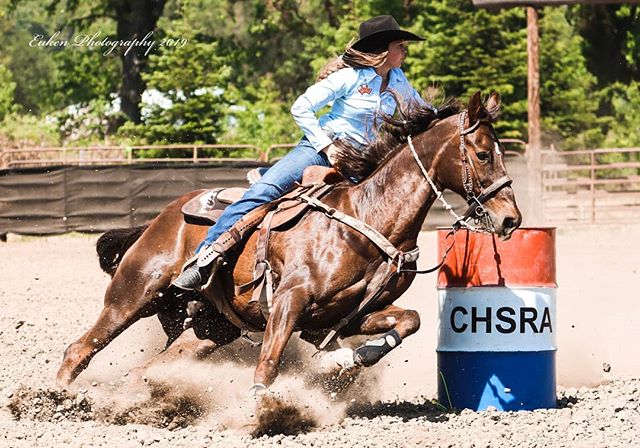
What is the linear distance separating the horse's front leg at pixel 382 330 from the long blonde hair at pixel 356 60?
123cm

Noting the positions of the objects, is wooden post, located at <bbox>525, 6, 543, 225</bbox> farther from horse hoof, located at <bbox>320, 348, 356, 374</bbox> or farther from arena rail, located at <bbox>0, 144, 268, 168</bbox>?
horse hoof, located at <bbox>320, 348, 356, 374</bbox>

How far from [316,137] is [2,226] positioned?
41.0ft

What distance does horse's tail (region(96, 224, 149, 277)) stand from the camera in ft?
21.4

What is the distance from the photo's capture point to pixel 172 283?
5777mm

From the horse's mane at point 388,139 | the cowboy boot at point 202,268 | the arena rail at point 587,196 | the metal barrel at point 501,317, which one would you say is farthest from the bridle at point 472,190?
the arena rail at point 587,196

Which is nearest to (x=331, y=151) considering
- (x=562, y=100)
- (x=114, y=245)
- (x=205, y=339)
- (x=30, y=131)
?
(x=205, y=339)

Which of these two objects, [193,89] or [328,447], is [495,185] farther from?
[193,89]

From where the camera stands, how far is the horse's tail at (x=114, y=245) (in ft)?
21.4

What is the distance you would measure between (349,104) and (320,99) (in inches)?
7.4

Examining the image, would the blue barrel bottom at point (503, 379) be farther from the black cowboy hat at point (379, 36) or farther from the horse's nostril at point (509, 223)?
the black cowboy hat at point (379, 36)

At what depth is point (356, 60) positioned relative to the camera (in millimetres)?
5469

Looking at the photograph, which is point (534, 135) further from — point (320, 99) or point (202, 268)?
point (202, 268)

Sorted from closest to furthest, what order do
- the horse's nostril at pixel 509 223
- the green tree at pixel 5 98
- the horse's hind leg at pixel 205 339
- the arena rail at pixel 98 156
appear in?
the horse's nostril at pixel 509 223, the horse's hind leg at pixel 205 339, the arena rail at pixel 98 156, the green tree at pixel 5 98

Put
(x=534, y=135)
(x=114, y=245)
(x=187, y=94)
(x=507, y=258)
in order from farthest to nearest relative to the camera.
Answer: (x=187, y=94) → (x=534, y=135) → (x=114, y=245) → (x=507, y=258)
